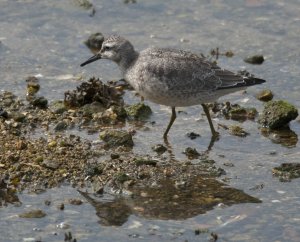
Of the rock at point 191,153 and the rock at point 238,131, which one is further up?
the rock at point 238,131

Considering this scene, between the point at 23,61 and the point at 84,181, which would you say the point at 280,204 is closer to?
the point at 84,181

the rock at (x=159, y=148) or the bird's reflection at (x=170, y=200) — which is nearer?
the bird's reflection at (x=170, y=200)

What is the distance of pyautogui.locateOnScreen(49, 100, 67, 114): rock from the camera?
1163 centimetres

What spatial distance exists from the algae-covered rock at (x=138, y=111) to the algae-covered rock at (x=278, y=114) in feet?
5.11

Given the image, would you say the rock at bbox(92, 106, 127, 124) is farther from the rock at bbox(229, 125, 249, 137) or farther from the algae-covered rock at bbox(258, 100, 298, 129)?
the algae-covered rock at bbox(258, 100, 298, 129)

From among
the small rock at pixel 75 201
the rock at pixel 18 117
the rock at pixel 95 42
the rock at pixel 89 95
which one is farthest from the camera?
the rock at pixel 95 42

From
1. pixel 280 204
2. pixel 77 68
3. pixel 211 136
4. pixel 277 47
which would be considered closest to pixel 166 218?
pixel 280 204

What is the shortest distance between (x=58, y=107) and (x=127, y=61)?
1108mm

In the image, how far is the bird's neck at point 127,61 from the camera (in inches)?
455

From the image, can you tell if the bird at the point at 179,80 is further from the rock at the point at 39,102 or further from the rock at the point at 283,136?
the rock at the point at 39,102

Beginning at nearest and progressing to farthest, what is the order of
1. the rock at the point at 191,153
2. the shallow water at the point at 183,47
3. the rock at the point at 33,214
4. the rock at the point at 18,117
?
the shallow water at the point at 183,47
the rock at the point at 33,214
the rock at the point at 191,153
the rock at the point at 18,117

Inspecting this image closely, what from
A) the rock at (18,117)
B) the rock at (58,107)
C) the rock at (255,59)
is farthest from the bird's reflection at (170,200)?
the rock at (255,59)

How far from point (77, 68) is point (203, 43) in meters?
2.19

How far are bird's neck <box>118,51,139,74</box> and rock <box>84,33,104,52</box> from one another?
91.2 inches
